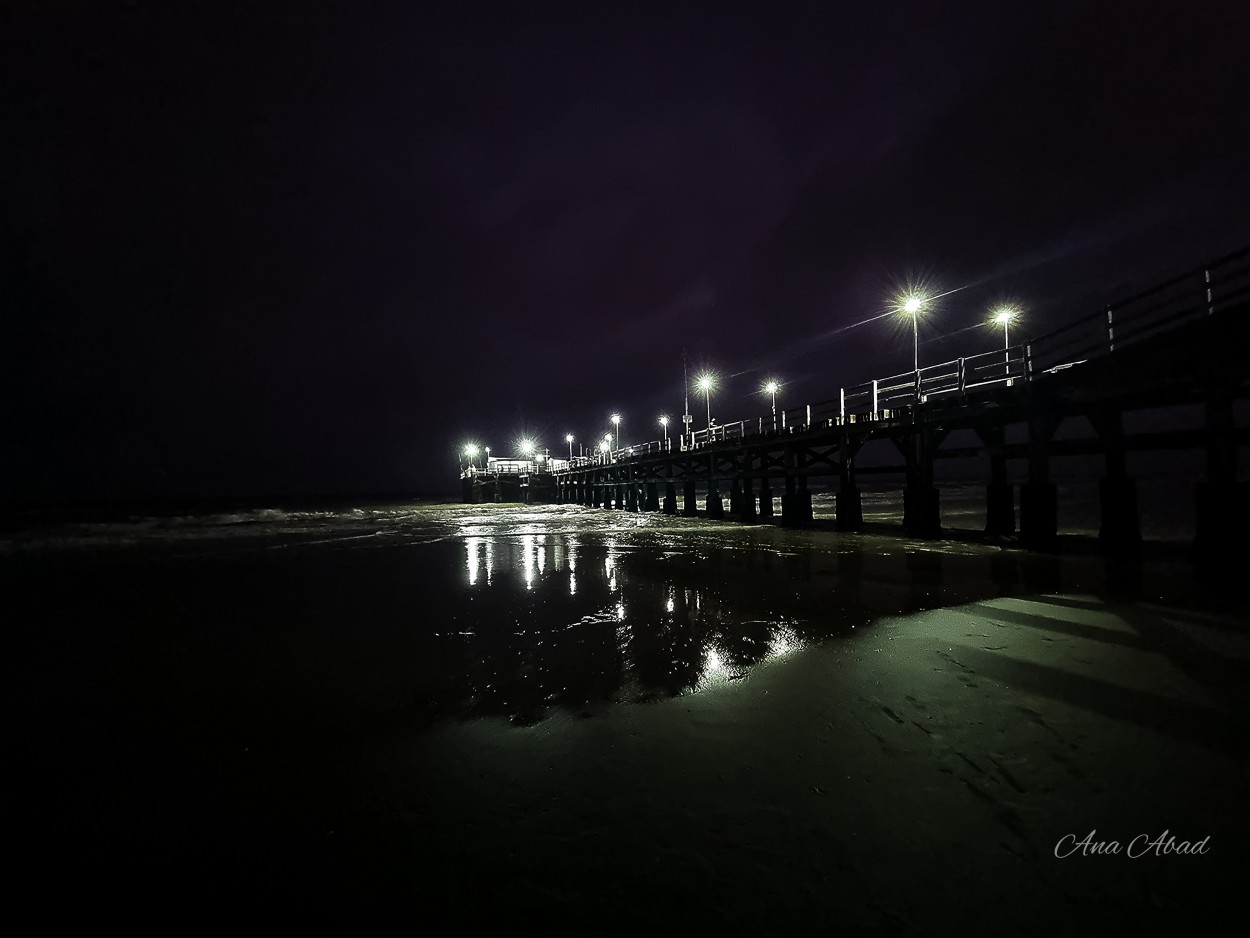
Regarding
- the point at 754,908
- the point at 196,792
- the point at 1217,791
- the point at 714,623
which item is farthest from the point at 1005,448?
the point at 196,792

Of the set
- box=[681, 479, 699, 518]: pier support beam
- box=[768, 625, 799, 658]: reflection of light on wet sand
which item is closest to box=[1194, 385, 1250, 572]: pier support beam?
box=[768, 625, 799, 658]: reflection of light on wet sand

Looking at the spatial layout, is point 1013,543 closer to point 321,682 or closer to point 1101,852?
point 1101,852

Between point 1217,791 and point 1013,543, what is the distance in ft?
45.6

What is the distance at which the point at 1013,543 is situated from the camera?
48.2 feet

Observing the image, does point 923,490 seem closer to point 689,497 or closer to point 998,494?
point 998,494

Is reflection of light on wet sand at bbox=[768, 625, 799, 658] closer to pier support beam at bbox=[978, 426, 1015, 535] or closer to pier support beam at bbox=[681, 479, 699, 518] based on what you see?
pier support beam at bbox=[978, 426, 1015, 535]

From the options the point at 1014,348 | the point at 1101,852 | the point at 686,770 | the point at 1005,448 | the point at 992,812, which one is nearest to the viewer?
the point at 1101,852

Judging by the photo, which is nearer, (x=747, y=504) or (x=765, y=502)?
(x=747, y=504)

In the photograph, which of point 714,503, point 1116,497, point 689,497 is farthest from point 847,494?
point 689,497

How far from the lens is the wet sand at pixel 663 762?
99.0 inches
